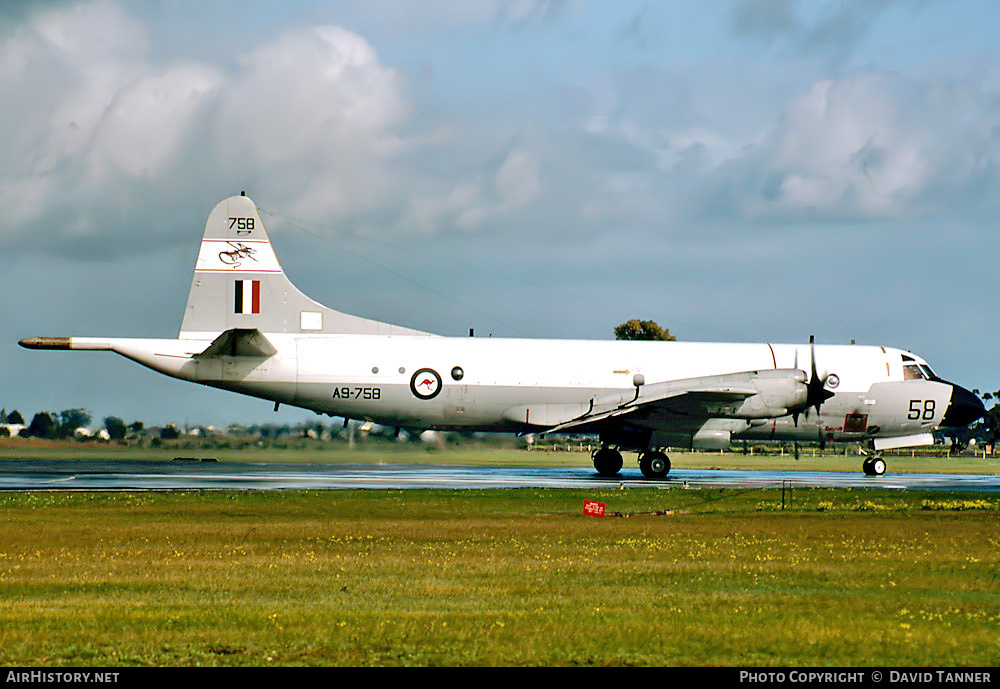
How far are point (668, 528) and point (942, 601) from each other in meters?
8.35

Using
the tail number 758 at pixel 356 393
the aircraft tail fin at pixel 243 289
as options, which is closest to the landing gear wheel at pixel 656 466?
the tail number 758 at pixel 356 393

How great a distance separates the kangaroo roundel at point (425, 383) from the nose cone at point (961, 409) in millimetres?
20318

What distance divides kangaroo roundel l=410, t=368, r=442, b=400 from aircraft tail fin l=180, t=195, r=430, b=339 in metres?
2.63

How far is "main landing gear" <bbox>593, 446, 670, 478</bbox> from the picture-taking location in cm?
3628

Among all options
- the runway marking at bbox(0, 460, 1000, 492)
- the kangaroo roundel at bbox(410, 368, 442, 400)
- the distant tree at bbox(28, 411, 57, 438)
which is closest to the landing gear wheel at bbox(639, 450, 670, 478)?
the runway marking at bbox(0, 460, 1000, 492)

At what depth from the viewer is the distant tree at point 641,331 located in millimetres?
84062

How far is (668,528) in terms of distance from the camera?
19734 mm

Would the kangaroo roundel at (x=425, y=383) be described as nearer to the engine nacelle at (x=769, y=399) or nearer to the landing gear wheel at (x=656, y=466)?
the landing gear wheel at (x=656, y=466)

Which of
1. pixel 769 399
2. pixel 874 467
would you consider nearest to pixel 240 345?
pixel 769 399

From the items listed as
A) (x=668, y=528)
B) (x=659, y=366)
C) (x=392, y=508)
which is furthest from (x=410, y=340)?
(x=668, y=528)

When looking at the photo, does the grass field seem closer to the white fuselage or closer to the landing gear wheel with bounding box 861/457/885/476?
the white fuselage

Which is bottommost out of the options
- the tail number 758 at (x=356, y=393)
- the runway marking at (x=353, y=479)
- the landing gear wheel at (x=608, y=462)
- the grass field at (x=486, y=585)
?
the grass field at (x=486, y=585)

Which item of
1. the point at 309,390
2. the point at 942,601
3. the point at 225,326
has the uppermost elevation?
the point at 225,326

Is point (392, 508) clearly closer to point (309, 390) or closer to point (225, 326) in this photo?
point (309, 390)
